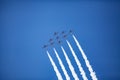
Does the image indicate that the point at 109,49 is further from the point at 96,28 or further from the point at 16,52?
the point at 16,52

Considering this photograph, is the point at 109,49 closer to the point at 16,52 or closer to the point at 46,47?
the point at 46,47

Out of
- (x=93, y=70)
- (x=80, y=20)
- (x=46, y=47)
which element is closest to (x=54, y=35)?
(x=46, y=47)

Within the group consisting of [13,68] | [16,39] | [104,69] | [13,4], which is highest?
[13,4]

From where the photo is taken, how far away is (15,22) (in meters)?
10.7

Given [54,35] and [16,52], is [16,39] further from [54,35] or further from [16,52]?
[54,35]

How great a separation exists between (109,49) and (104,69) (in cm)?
82

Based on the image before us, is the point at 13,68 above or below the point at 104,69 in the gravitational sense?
above

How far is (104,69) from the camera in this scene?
10.5m

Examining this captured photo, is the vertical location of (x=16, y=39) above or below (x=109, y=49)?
above

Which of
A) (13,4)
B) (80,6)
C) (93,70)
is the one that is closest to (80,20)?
(80,6)

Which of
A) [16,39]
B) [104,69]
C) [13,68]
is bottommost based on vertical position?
[104,69]

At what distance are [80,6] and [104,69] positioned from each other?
8.89 feet

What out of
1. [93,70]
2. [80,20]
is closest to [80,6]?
[80,20]

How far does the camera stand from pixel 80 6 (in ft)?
35.2
